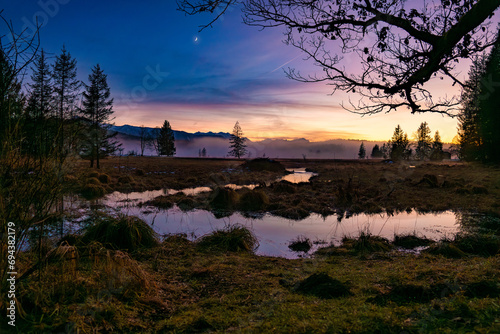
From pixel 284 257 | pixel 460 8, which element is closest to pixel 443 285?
pixel 284 257

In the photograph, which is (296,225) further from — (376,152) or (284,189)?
(376,152)

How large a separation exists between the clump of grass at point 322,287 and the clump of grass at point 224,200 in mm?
10155

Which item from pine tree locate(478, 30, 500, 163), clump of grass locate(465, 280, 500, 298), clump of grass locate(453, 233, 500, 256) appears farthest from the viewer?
pine tree locate(478, 30, 500, 163)

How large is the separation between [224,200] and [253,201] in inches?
63.3

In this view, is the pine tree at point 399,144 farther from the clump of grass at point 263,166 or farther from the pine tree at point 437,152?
the clump of grass at point 263,166

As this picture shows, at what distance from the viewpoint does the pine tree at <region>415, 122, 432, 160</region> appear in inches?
3350

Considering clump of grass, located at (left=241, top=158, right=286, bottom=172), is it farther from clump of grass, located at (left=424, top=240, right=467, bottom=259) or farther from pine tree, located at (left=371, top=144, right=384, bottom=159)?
pine tree, located at (left=371, top=144, right=384, bottom=159)

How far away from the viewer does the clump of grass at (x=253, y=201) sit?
15.0 m

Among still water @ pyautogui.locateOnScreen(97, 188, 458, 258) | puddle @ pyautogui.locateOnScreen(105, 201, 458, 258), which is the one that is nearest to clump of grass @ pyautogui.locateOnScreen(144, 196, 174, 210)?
still water @ pyautogui.locateOnScreen(97, 188, 458, 258)

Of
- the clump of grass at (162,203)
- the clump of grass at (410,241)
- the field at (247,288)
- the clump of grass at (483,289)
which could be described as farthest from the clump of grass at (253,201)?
the clump of grass at (483,289)

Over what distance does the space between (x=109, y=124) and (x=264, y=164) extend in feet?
72.1

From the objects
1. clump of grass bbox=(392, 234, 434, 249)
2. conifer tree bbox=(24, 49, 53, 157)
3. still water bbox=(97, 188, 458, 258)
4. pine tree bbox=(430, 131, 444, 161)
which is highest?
pine tree bbox=(430, 131, 444, 161)

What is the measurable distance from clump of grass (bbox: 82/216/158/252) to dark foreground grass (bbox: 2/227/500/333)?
1660 millimetres

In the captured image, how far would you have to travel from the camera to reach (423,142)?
3452 inches
